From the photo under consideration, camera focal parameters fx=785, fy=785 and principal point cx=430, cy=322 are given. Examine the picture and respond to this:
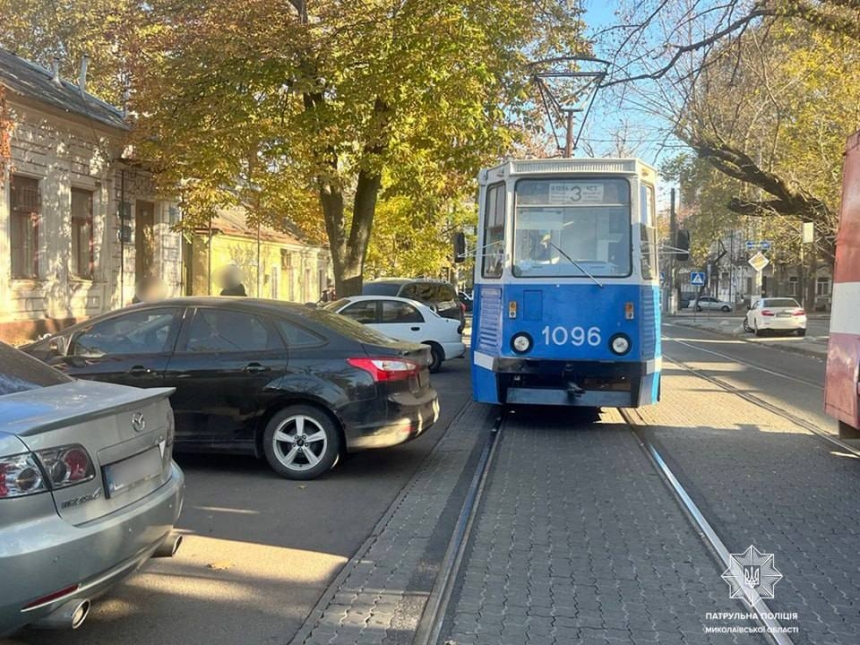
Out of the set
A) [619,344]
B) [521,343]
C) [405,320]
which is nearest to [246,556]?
→ [521,343]

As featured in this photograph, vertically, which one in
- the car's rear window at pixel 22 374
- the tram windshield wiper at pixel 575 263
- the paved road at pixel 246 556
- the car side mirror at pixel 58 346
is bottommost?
the paved road at pixel 246 556

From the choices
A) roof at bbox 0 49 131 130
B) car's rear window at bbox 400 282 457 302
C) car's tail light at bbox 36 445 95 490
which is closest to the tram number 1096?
car's tail light at bbox 36 445 95 490

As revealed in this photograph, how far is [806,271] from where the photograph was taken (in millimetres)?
58594

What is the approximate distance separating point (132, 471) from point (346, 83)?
37.1ft

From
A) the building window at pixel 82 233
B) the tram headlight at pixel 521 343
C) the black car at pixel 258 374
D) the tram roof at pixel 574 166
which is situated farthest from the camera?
the building window at pixel 82 233

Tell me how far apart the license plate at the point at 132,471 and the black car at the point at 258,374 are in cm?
262

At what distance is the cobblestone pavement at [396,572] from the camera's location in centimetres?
397

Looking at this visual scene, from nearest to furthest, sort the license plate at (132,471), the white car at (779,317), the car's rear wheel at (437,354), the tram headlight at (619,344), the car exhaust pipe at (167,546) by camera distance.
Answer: the license plate at (132,471) < the car exhaust pipe at (167,546) < the tram headlight at (619,344) < the car's rear wheel at (437,354) < the white car at (779,317)

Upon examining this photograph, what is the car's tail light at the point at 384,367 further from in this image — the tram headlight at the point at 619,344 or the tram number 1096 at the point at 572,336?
the tram headlight at the point at 619,344

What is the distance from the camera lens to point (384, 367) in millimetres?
6922

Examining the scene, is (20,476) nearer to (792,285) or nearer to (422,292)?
(422,292)

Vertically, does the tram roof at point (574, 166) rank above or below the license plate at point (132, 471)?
above

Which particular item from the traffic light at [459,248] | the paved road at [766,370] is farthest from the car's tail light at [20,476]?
the paved road at [766,370]

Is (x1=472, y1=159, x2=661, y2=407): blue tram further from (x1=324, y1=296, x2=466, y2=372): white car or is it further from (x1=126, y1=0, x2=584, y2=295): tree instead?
(x1=324, y1=296, x2=466, y2=372): white car
